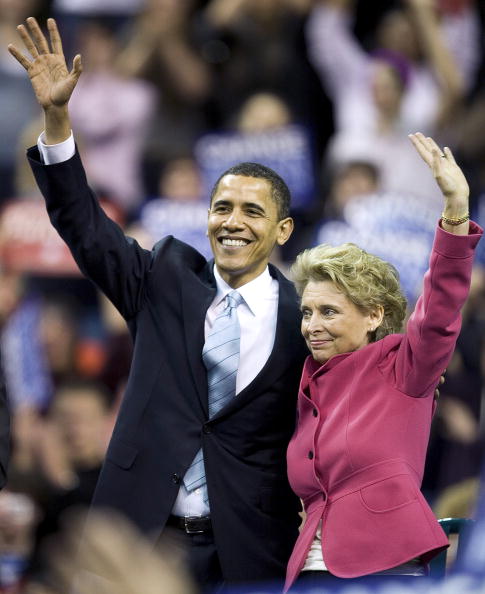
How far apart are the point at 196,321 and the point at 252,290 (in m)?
0.18

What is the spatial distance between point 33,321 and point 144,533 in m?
3.33

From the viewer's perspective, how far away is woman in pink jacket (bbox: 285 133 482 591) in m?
2.45

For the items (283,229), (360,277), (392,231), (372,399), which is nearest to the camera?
(372,399)

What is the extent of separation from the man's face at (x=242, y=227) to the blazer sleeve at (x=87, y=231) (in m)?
0.22

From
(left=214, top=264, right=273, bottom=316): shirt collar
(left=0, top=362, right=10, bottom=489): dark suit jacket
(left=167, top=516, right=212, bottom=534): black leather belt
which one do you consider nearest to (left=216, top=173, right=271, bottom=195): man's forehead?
(left=214, top=264, right=273, bottom=316): shirt collar

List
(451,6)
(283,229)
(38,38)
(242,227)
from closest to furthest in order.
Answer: (38,38), (242,227), (283,229), (451,6)

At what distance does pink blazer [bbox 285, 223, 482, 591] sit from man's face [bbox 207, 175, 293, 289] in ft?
1.30

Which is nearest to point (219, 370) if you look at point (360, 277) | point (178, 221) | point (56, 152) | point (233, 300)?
point (233, 300)

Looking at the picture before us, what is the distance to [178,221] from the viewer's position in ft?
19.3

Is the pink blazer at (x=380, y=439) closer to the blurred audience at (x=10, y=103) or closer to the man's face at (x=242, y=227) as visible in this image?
the man's face at (x=242, y=227)

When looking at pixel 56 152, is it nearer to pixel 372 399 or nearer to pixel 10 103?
pixel 372 399

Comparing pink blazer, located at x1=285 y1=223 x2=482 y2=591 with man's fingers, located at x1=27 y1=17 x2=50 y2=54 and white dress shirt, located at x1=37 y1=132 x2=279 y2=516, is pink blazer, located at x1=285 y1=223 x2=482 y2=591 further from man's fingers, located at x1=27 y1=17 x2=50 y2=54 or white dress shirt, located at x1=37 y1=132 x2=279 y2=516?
man's fingers, located at x1=27 y1=17 x2=50 y2=54

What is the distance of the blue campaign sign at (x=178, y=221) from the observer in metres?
5.85

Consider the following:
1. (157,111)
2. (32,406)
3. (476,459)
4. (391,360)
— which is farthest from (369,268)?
(157,111)
